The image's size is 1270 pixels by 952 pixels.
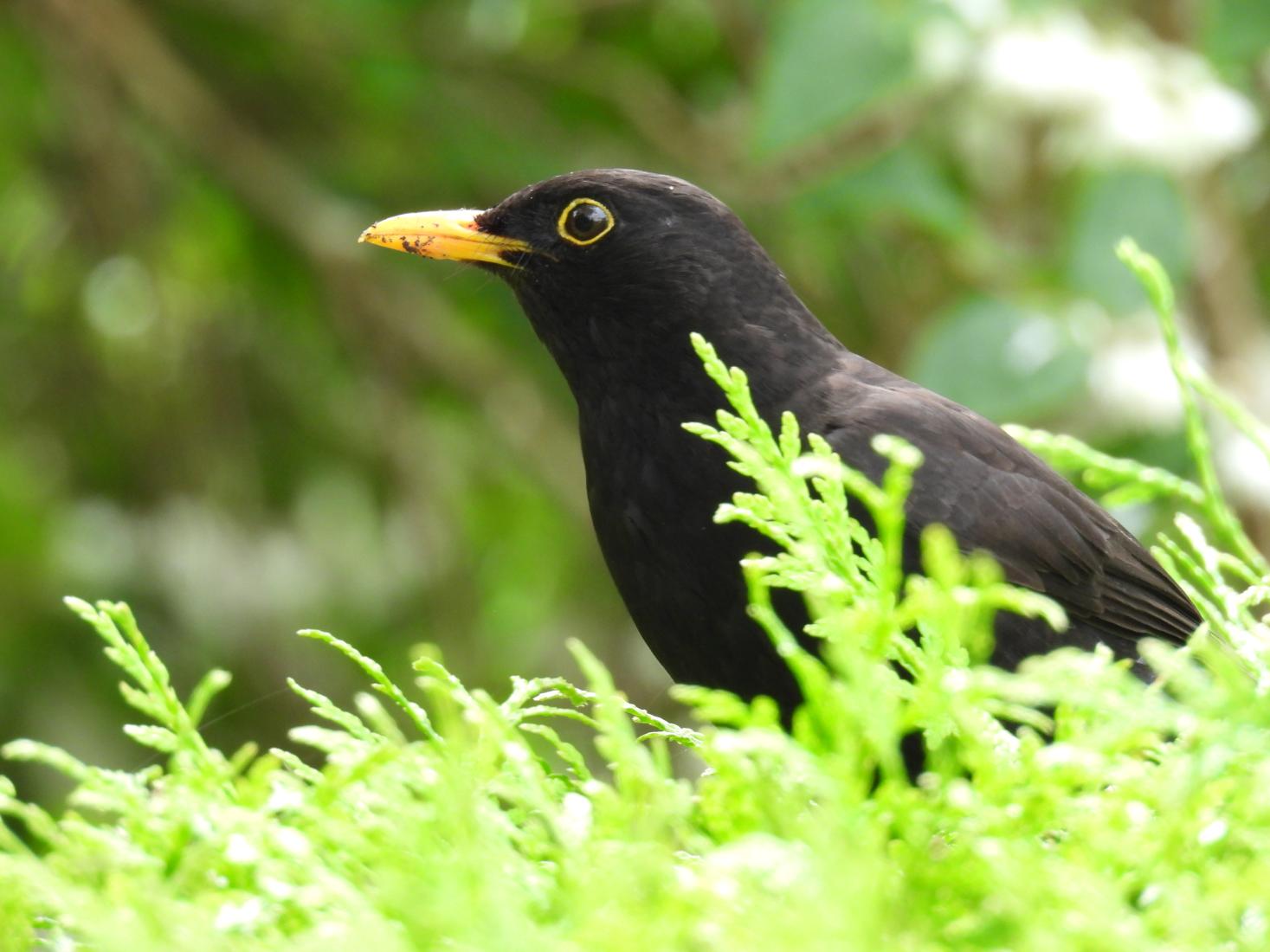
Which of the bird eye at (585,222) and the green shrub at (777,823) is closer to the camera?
the green shrub at (777,823)

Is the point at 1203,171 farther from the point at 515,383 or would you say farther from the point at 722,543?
the point at 722,543

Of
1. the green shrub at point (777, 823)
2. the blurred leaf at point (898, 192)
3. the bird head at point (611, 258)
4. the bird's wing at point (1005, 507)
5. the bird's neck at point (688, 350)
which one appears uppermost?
the blurred leaf at point (898, 192)

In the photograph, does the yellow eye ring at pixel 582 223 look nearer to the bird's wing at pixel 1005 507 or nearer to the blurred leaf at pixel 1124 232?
the bird's wing at pixel 1005 507

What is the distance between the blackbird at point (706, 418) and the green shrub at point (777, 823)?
1.01m

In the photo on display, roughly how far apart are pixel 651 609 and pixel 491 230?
0.83 meters

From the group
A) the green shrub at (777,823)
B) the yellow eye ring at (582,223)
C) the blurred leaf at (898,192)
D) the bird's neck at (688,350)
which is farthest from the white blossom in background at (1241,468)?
the green shrub at (777,823)

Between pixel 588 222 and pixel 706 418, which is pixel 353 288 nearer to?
pixel 588 222

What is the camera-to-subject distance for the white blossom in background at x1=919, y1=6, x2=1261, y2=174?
3643 mm

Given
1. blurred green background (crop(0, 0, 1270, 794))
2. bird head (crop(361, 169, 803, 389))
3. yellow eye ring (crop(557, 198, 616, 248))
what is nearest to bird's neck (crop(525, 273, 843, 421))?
bird head (crop(361, 169, 803, 389))

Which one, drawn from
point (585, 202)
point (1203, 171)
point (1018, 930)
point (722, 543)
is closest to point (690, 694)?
point (1018, 930)

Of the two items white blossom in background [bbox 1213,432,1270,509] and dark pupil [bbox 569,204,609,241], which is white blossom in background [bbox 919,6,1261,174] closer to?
white blossom in background [bbox 1213,432,1270,509]

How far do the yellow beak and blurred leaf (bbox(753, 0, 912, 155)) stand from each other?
1.02 metres

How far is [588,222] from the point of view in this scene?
280cm

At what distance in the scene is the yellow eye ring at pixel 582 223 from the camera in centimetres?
279
